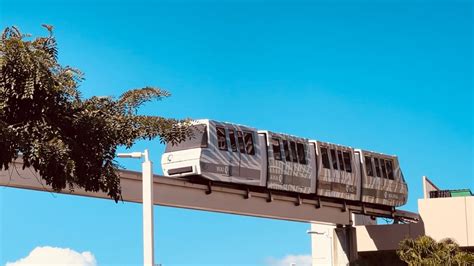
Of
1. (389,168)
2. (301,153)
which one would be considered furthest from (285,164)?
(389,168)

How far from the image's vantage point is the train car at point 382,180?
184 feet

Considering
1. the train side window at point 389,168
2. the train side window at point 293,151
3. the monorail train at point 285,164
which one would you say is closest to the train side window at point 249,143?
the monorail train at point 285,164

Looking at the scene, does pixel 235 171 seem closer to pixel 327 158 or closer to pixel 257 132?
pixel 257 132

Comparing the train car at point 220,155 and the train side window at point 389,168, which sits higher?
the train side window at point 389,168

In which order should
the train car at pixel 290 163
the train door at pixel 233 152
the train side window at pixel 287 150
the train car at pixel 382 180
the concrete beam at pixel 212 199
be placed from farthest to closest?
Result: the train car at pixel 382 180 < the train side window at pixel 287 150 < the train car at pixel 290 163 < the train door at pixel 233 152 < the concrete beam at pixel 212 199

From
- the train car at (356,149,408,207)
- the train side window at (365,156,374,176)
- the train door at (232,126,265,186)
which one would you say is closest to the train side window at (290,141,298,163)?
the train door at (232,126,265,186)

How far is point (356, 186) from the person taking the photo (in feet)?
181

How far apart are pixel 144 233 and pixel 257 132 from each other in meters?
25.5

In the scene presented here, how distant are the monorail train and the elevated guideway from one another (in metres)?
0.66

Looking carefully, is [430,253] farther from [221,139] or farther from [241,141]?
[221,139]

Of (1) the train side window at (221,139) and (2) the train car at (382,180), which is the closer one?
(1) the train side window at (221,139)

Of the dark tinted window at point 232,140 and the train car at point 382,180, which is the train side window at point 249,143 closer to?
the dark tinted window at point 232,140

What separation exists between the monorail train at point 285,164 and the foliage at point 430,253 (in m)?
5.98

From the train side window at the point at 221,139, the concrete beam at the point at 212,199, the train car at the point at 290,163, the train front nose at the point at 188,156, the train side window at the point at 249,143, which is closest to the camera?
the concrete beam at the point at 212,199
